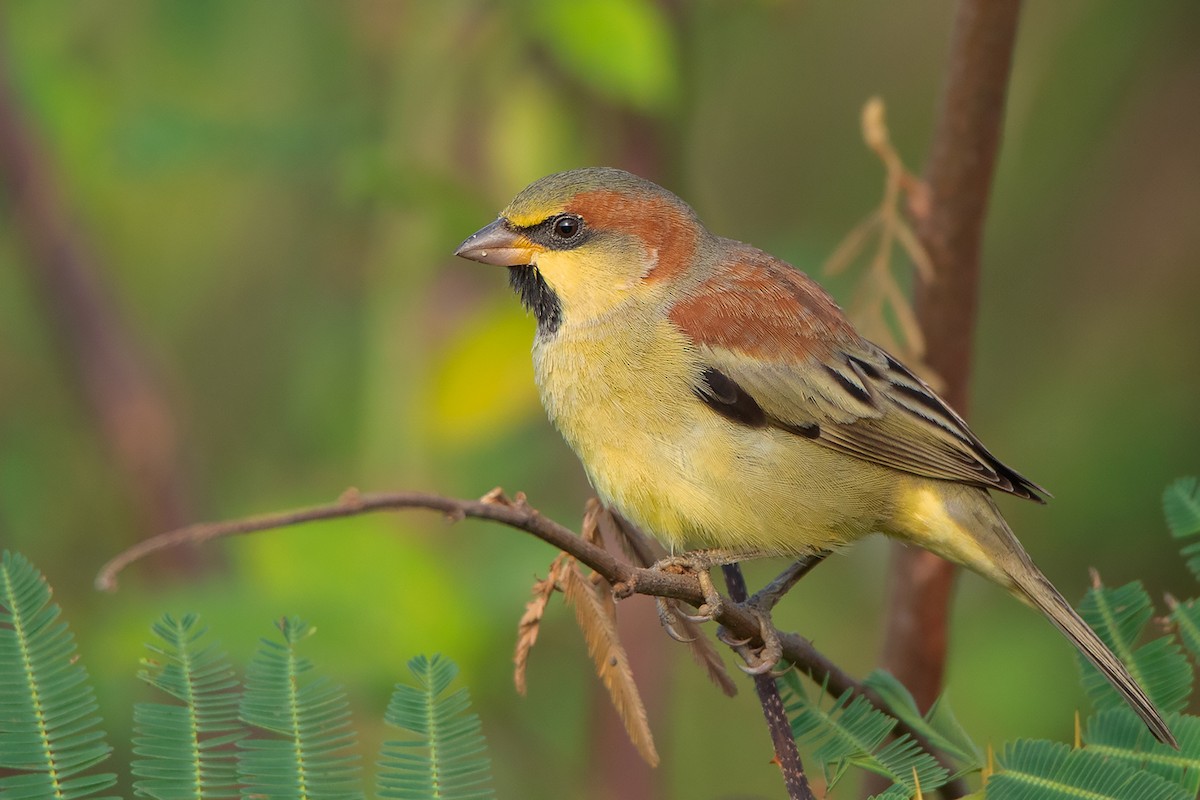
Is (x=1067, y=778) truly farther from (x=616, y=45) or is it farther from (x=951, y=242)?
(x=616, y=45)

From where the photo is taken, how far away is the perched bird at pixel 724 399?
12.1ft

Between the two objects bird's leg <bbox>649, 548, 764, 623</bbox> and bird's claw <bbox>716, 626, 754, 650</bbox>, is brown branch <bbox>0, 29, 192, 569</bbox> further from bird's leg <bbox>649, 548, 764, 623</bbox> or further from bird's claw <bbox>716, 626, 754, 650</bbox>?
bird's claw <bbox>716, 626, 754, 650</bbox>

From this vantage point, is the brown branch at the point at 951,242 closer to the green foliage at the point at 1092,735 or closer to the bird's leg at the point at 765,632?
the bird's leg at the point at 765,632

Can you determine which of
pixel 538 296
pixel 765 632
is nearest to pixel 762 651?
pixel 765 632

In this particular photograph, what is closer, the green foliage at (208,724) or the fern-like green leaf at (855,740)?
the green foliage at (208,724)

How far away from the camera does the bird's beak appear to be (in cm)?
411

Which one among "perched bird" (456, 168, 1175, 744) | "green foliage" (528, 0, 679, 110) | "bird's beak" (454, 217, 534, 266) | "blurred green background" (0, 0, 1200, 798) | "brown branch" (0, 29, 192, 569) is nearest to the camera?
"perched bird" (456, 168, 1175, 744)

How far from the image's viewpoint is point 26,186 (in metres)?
6.34

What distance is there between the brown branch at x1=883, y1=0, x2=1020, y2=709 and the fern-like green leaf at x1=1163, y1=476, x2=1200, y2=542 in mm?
1120

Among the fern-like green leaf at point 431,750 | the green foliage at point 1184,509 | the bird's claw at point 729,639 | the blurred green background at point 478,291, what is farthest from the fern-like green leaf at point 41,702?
the green foliage at point 1184,509

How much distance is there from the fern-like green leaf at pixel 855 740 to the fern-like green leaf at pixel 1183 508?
0.82 metres

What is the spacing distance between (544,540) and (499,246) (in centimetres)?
208

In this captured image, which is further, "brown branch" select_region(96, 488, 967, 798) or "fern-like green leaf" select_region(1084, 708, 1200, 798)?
"fern-like green leaf" select_region(1084, 708, 1200, 798)

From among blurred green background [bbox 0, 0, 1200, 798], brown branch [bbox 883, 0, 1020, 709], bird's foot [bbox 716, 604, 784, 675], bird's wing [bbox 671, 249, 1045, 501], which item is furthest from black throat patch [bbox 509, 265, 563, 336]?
bird's foot [bbox 716, 604, 784, 675]
